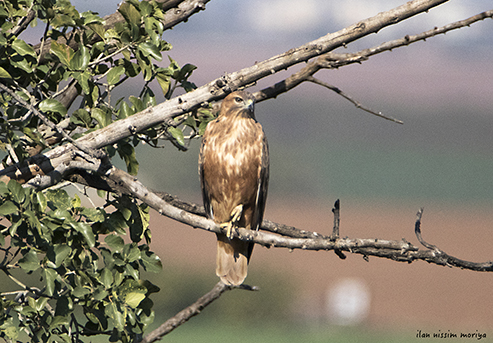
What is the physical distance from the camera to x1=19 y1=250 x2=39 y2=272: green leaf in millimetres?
2917

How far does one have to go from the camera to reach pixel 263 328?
26.8 m

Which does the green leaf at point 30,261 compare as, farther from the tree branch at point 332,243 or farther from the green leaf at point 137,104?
the green leaf at point 137,104

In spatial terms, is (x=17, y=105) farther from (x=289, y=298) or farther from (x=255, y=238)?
(x=289, y=298)

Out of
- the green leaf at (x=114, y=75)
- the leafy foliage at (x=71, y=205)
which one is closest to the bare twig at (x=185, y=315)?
the leafy foliage at (x=71, y=205)

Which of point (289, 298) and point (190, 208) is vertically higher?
point (190, 208)

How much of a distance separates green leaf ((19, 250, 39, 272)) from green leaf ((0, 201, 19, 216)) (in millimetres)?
273

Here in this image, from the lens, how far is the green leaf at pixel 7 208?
8.91ft

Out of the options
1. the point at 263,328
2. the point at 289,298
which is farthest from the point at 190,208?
the point at 263,328

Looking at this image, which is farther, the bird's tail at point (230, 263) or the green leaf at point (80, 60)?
the bird's tail at point (230, 263)

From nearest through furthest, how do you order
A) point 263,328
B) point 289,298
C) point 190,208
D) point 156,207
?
1. point 156,207
2. point 190,208
3. point 289,298
4. point 263,328

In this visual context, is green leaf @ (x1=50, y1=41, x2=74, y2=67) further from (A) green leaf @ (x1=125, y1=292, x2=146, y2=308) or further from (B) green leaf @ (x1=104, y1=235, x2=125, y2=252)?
(A) green leaf @ (x1=125, y1=292, x2=146, y2=308)

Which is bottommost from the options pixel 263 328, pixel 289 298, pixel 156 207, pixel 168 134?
pixel 263 328

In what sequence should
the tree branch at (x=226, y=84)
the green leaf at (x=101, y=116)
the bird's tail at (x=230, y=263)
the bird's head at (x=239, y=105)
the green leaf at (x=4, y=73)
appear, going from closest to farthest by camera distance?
the green leaf at (x=4, y=73) < the tree branch at (x=226, y=84) < the green leaf at (x=101, y=116) < the bird's head at (x=239, y=105) < the bird's tail at (x=230, y=263)

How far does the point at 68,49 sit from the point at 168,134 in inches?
34.9
